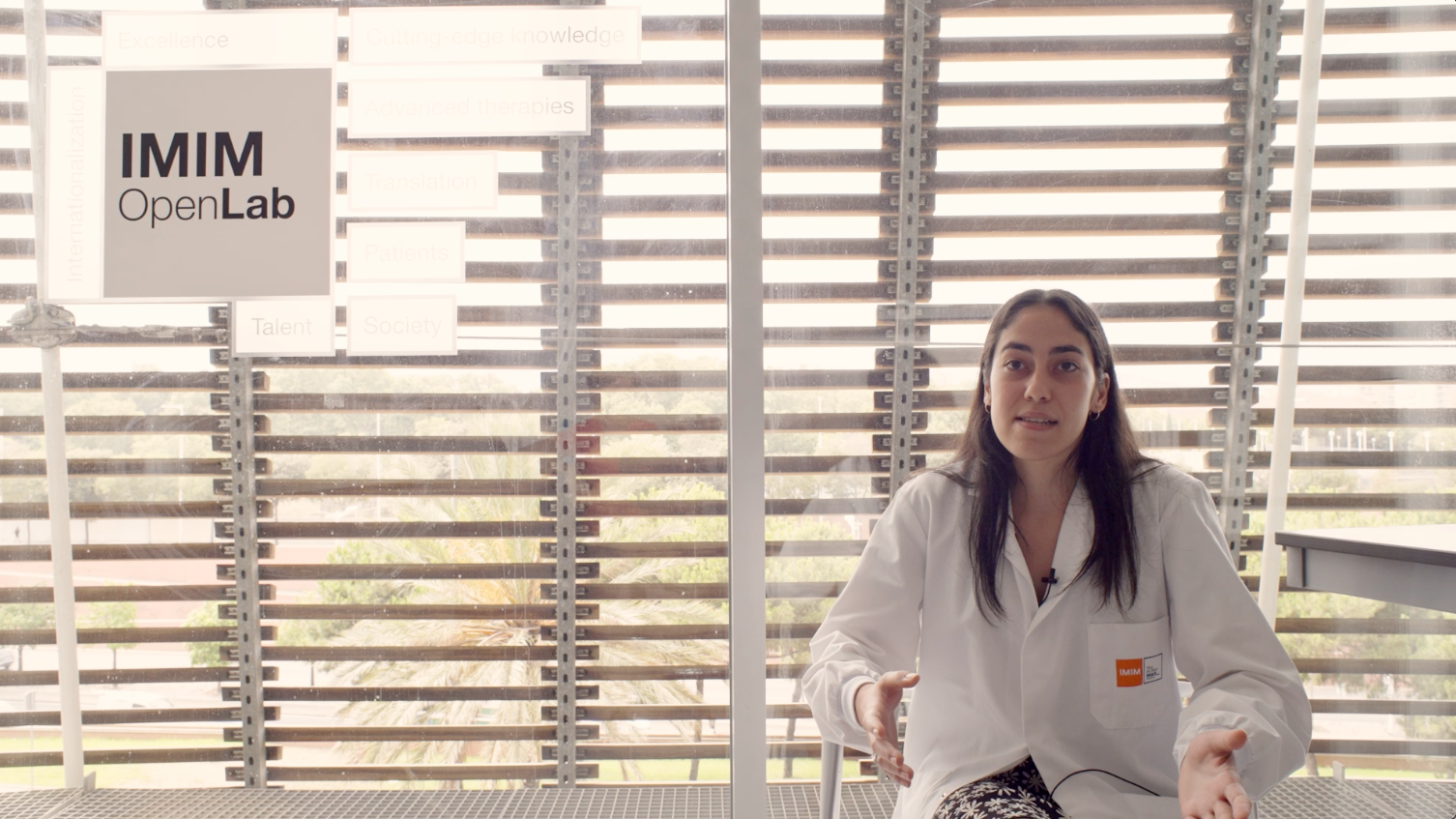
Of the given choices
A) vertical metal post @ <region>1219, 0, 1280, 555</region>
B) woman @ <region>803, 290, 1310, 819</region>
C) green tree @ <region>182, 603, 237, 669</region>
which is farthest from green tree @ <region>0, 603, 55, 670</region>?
vertical metal post @ <region>1219, 0, 1280, 555</region>

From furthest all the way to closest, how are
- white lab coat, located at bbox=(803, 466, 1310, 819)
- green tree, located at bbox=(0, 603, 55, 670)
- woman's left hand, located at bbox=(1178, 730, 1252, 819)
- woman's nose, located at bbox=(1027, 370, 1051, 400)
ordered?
green tree, located at bbox=(0, 603, 55, 670), woman's nose, located at bbox=(1027, 370, 1051, 400), white lab coat, located at bbox=(803, 466, 1310, 819), woman's left hand, located at bbox=(1178, 730, 1252, 819)

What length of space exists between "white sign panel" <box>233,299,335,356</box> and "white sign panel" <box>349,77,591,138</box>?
0.39 meters

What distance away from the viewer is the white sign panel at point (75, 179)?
71.8 inches

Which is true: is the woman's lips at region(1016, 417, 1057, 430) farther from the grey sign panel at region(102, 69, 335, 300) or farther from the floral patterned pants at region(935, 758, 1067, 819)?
the grey sign panel at region(102, 69, 335, 300)

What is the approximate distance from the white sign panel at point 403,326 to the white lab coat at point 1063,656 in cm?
105

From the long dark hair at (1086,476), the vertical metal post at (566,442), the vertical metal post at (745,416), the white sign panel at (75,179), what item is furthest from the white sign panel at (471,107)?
the long dark hair at (1086,476)

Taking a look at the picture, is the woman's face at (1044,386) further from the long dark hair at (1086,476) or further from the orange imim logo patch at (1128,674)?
the orange imim logo patch at (1128,674)

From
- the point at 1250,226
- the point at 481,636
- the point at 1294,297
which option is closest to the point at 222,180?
the point at 481,636

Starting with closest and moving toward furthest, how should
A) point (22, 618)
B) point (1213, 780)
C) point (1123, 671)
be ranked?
point (1213, 780), point (1123, 671), point (22, 618)

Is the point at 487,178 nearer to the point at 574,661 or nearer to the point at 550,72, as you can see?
the point at 550,72

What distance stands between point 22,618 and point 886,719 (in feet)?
6.30

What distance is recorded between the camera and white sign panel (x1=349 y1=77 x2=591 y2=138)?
1.82 m

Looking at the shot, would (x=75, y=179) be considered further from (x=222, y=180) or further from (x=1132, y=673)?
(x=1132, y=673)

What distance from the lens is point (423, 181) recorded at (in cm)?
183
